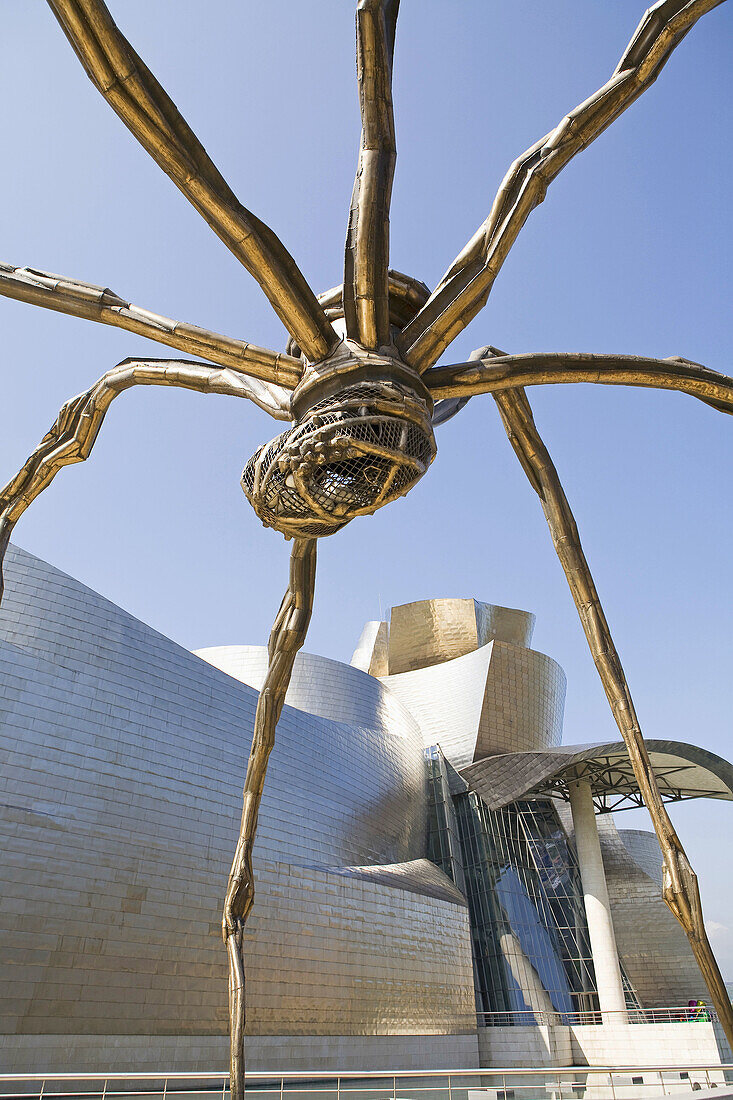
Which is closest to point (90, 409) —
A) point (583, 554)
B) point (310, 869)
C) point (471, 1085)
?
point (583, 554)

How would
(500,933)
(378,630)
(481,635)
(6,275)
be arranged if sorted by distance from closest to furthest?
(6,275) → (500,933) → (481,635) → (378,630)

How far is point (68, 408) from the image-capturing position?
528cm

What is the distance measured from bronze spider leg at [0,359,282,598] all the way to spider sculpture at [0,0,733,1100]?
0.02 m

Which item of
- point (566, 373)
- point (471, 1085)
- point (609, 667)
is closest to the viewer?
point (566, 373)

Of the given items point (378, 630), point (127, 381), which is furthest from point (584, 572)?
point (378, 630)

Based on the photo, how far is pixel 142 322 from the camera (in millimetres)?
4488

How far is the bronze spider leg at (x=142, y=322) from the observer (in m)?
4.40

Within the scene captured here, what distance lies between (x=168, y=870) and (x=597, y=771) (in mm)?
18338

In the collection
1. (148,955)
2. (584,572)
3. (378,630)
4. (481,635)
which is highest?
(378,630)

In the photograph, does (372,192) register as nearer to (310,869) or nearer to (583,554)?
(583,554)

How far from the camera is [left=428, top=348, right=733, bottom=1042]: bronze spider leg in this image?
4.14 meters

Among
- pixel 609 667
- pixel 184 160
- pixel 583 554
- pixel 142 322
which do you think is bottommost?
pixel 609 667

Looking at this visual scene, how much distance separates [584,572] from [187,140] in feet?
12.1

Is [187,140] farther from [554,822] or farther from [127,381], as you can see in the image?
[554,822]
